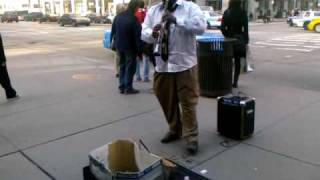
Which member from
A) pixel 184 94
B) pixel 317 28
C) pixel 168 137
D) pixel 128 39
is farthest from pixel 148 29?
pixel 317 28

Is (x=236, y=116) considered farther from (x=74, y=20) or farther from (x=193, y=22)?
(x=74, y=20)

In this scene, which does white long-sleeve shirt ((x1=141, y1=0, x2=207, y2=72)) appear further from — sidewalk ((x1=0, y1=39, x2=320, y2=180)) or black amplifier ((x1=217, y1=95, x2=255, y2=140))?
sidewalk ((x1=0, y1=39, x2=320, y2=180))

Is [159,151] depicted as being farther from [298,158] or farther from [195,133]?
[298,158]

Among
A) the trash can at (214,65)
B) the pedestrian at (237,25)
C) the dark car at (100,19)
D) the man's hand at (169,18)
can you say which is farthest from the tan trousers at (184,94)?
the dark car at (100,19)

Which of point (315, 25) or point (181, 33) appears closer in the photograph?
point (181, 33)

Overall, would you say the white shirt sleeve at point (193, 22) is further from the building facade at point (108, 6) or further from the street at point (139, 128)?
the building facade at point (108, 6)

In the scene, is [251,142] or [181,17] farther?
[251,142]

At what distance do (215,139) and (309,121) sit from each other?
156 centimetres

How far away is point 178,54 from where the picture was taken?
4223 mm

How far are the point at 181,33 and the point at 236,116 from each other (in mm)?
1265

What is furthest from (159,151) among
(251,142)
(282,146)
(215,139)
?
(282,146)

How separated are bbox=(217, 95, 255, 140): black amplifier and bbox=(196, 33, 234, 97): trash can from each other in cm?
196

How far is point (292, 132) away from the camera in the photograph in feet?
16.5

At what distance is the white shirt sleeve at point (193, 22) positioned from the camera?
159 inches
